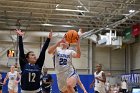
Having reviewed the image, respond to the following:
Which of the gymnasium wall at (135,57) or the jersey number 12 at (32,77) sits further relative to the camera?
the gymnasium wall at (135,57)

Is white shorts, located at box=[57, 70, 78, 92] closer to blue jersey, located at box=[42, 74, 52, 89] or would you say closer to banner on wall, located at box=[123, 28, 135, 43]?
blue jersey, located at box=[42, 74, 52, 89]

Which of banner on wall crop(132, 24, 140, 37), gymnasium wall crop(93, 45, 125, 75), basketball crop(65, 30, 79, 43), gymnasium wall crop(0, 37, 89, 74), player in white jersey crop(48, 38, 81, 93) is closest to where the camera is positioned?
basketball crop(65, 30, 79, 43)

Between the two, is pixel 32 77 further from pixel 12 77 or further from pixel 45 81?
pixel 12 77

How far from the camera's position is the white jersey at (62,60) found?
20.8 feet

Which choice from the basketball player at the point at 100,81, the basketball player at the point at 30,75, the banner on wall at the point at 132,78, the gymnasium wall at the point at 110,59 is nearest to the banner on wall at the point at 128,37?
the gymnasium wall at the point at 110,59

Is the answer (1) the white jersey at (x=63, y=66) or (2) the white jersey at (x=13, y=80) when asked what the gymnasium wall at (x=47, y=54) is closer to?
(2) the white jersey at (x=13, y=80)

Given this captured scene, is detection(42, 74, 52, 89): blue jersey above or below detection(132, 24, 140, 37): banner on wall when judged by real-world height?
below

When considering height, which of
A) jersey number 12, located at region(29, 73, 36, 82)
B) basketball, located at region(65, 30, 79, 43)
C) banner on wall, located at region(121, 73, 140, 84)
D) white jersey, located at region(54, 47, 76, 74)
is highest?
basketball, located at region(65, 30, 79, 43)

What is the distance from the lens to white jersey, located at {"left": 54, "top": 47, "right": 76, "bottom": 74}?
20.8 feet

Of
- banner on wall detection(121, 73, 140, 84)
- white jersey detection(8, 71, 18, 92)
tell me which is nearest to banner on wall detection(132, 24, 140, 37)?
banner on wall detection(121, 73, 140, 84)

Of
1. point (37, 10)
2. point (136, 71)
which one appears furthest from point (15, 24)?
point (136, 71)

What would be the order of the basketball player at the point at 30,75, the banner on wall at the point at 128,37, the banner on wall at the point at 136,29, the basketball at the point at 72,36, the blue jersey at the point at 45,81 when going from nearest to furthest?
the basketball player at the point at 30,75 → the basketball at the point at 72,36 → the blue jersey at the point at 45,81 → the banner on wall at the point at 136,29 → the banner on wall at the point at 128,37

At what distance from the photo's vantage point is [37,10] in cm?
1948

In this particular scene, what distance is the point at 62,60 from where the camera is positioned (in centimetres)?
633
